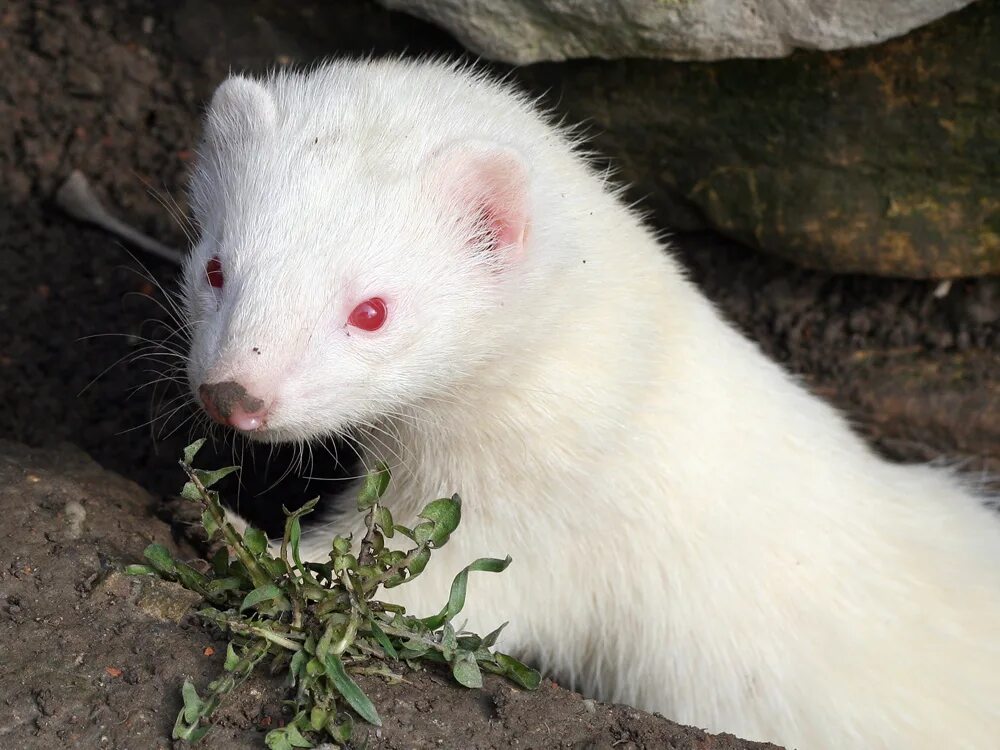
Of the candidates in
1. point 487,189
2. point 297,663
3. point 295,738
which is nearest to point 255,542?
point 297,663

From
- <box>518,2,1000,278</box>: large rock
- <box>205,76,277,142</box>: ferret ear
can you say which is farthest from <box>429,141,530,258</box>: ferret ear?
<box>518,2,1000,278</box>: large rock

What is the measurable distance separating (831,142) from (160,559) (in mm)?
3415

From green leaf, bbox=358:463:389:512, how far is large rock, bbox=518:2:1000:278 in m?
2.35

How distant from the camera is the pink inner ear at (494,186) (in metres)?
2.99

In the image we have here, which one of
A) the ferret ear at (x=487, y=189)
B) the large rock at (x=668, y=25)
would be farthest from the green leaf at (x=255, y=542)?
the large rock at (x=668, y=25)

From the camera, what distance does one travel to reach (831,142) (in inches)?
185

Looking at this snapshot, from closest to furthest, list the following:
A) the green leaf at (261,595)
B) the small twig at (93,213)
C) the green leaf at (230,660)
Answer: the green leaf at (230,660) < the green leaf at (261,595) < the small twig at (93,213)

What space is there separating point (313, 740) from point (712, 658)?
1.82 metres

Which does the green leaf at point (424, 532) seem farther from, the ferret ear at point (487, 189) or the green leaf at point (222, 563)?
the ferret ear at point (487, 189)

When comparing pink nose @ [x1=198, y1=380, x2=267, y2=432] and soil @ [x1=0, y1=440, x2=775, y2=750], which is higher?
pink nose @ [x1=198, y1=380, x2=267, y2=432]

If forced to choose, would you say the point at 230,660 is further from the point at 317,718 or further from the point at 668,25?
the point at 668,25

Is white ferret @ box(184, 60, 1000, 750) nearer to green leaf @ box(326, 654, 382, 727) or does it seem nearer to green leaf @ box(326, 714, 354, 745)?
green leaf @ box(326, 654, 382, 727)

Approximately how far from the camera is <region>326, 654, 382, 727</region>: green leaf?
104 inches

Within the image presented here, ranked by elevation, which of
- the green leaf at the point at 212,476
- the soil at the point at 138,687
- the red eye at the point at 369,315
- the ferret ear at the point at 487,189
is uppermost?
the ferret ear at the point at 487,189
